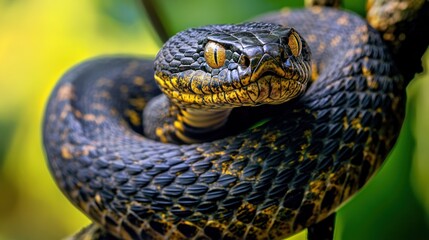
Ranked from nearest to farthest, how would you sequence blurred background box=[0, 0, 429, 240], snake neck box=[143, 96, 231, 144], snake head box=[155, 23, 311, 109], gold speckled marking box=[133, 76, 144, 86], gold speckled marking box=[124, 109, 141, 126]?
1. snake head box=[155, 23, 311, 109]
2. snake neck box=[143, 96, 231, 144]
3. gold speckled marking box=[124, 109, 141, 126]
4. gold speckled marking box=[133, 76, 144, 86]
5. blurred background box=[0, 0, 429, 240]

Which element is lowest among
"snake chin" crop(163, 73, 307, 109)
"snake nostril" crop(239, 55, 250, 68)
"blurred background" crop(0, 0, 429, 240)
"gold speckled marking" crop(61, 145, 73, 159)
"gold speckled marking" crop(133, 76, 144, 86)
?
"blurred background" crop(0, 0, 429, 240)

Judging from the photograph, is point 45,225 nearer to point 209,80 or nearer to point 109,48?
point 109,48

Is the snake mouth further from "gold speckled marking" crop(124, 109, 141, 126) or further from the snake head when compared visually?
"gold speckled marking" crop(124, 109, 141, 126)

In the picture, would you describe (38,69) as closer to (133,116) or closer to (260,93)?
(133,116)

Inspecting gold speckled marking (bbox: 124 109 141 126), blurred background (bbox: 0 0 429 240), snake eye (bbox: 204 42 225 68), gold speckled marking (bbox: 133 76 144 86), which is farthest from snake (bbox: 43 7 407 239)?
blurred background (bbox: 0 0 429 240)

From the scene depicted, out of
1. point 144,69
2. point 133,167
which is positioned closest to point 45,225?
point 144,69

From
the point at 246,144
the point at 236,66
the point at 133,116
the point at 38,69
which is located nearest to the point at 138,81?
the point at 133,116

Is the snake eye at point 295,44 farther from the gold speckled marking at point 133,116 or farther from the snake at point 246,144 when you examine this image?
the gold speckled marking at point 133,116
